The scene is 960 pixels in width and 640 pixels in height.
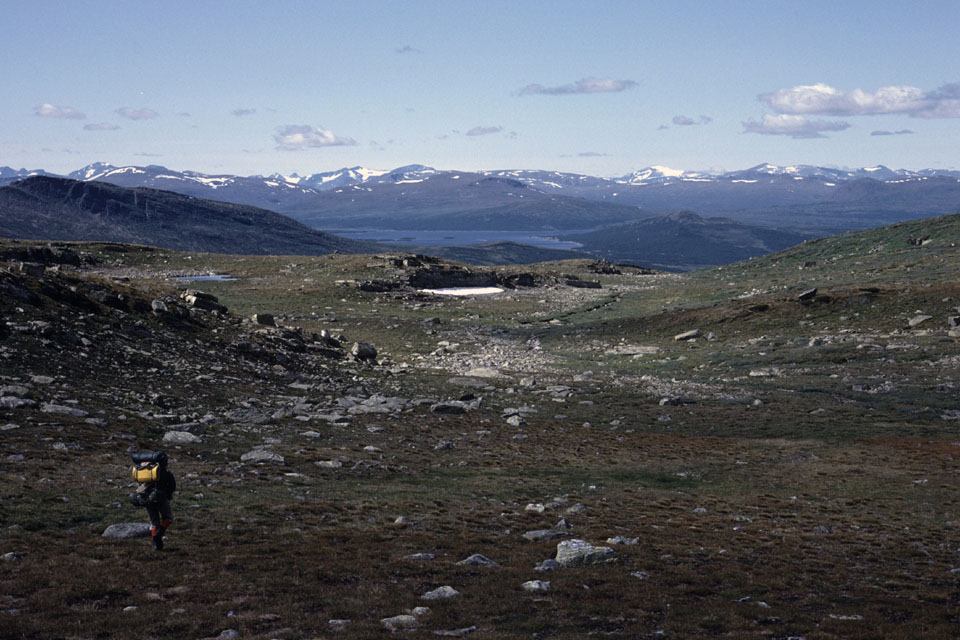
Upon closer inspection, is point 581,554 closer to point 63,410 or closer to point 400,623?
point 400,623

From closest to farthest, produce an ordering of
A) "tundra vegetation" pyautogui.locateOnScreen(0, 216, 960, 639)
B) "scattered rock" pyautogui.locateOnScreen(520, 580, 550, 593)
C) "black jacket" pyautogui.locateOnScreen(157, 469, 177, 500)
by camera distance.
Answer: "tundra vegetation" pyautogui.locateOnScreen(0, 216, 960, 639)
"scattered rock" pyautogui.locateOnScreen(520, 580, 550, 593)
"black jacket" pyautogui.locateOnScreen(157, 469, 177, 500)

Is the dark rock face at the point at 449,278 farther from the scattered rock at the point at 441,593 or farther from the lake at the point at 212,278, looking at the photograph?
the scattered rock at the point at 441,593

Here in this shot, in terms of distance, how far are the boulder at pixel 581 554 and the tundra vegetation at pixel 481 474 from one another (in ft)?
0.20

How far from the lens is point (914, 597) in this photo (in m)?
15.9

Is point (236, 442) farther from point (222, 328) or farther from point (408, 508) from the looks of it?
point (222, 328)

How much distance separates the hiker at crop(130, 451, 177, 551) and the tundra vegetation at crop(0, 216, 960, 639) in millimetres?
625

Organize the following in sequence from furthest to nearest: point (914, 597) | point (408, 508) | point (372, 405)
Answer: point (372, 405) < point (408, 508) < point (914, 597)

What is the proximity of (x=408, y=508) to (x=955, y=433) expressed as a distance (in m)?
28.1

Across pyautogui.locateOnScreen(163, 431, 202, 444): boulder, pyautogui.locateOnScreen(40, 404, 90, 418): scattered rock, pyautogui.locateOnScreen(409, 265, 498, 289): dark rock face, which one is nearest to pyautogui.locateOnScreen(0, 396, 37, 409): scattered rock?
pyautogui.locateOnScreen(40, 404, 90, 418): scattered rock

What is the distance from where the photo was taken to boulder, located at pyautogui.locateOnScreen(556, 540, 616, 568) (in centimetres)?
1748

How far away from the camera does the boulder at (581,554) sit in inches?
688

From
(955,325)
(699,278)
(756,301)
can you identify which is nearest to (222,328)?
(756,301)

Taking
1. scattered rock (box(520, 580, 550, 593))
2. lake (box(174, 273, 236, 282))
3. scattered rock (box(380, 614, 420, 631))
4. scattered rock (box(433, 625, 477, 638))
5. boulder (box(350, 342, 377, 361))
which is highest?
lake (box(174, 273, 236, 282))

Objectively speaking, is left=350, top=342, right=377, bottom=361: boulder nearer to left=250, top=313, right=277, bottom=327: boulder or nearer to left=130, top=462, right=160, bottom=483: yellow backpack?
left=250, top=313, right=277, bottom=327: boulder
